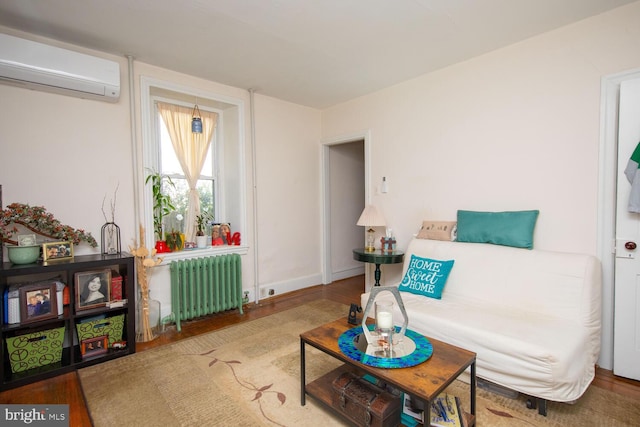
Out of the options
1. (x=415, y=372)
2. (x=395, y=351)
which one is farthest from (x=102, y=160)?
(x=415, y=372)

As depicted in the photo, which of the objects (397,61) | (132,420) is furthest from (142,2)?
(132,420)

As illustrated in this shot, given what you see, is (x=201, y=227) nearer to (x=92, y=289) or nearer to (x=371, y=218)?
(x=92, y=289)

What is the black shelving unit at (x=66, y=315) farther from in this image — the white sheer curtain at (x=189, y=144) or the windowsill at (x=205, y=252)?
the white sheer curtain at (x=189, y=144)

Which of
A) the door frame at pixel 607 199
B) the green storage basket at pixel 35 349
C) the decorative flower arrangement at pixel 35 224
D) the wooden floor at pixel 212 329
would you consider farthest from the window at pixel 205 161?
the door frame at pixel 607 199

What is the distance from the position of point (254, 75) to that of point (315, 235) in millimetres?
2362

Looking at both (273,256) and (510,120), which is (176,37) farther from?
(510,120)

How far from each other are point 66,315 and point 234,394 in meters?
1.49

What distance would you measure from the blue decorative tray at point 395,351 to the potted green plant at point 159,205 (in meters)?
2.34

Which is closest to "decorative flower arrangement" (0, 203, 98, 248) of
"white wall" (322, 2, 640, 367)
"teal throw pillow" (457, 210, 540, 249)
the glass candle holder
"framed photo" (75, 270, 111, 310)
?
"framed photo" (75, 270, 111, 310)

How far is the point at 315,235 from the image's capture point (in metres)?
4.76

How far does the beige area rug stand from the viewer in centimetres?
180

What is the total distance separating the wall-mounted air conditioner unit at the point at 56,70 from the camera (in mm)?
2264

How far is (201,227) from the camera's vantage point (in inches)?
150

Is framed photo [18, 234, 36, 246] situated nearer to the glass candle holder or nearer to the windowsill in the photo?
the windowsill
